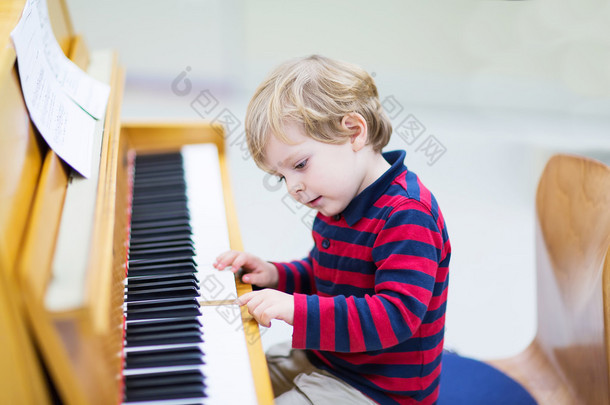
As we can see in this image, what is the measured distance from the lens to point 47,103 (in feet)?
3.81

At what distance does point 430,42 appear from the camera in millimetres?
4605

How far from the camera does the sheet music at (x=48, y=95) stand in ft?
Answer: 3.54

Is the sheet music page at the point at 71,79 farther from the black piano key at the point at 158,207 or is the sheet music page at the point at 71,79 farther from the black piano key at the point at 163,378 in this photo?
the black piano key at the point at 163,378

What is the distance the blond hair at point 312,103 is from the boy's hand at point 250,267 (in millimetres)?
221

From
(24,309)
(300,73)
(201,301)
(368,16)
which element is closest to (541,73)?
(368,16)

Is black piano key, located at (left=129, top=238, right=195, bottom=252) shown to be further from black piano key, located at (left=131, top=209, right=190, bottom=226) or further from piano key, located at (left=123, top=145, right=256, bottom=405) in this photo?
black piano key, located at (left=131, top=209, right=190, bottom=226)

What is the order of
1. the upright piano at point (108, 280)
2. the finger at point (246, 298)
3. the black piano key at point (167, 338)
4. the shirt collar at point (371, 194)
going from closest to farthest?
1. the upright piano at point (108, 280)
2. the black piano key at point (167, 338)
3. the finger at point (246, 298)
4. the shirt collar at point (371, 194)

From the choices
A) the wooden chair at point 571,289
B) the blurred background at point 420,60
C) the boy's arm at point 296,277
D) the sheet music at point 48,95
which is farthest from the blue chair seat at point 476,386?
the blurred background at point 420,60

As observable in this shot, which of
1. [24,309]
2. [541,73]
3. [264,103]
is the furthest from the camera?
[541,73]

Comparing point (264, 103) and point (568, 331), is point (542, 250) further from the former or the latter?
point (264, 103)

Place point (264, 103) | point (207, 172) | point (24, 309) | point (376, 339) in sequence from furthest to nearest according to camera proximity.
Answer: point (207, 172) → point (264, 103) → point (376, 339) → point (24, 309)

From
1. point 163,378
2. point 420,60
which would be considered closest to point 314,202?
point 163,378

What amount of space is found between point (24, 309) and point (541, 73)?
4.42 metres

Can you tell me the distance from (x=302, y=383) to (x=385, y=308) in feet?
1.03
